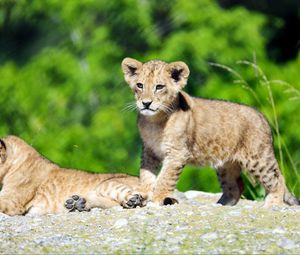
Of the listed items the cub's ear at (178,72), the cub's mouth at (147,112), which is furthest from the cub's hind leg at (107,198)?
the cub's ear at (178,72)

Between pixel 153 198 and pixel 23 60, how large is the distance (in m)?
20.9

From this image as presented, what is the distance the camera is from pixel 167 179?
10.5 m

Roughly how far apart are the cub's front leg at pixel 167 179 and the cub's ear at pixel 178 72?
2.38ft

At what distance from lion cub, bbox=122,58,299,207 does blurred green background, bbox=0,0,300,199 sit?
12.2m

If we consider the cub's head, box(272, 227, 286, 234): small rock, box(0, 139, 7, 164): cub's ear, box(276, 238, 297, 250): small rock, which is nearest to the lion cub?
the cub's head

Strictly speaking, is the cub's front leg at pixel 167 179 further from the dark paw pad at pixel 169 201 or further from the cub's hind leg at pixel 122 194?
the cub's hind leg at pixel 122 194

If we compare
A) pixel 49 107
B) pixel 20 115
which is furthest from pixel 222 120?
pixel 49 107

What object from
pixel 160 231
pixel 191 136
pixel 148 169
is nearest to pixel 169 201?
pixel 148 169

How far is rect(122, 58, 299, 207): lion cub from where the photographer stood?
10648 millimetres

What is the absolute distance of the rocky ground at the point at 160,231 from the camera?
325 inches

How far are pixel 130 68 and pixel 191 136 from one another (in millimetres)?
860

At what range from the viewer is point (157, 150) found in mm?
10711

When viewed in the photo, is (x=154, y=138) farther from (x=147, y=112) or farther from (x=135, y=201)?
(x=135, y=201)

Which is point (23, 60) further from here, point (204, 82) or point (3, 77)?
point (204, 82)
